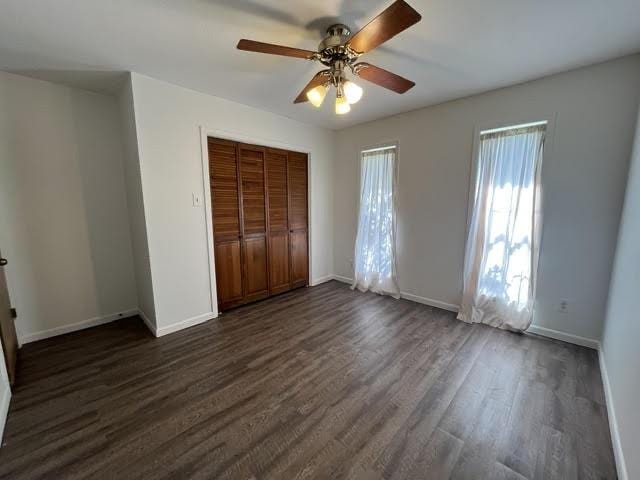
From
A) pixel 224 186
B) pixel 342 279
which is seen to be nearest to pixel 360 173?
pixel 342 279

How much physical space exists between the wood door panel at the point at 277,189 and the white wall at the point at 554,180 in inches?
62.6

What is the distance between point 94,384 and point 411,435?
91.2 inches

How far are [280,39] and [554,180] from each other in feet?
8.87

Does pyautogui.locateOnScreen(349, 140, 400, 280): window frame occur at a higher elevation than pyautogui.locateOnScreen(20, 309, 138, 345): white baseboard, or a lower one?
higher

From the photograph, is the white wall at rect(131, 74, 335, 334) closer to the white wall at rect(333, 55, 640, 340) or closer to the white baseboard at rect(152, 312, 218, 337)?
the white baseboard at rect(152, 312, 218, 337)

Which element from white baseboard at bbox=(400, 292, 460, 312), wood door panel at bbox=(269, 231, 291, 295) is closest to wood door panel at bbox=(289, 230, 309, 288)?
wood door panel at bbox=(269, 231, 291, 295)

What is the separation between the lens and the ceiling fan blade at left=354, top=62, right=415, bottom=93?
1.73 meters

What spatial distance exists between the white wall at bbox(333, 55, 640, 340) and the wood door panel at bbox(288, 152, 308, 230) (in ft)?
4.50

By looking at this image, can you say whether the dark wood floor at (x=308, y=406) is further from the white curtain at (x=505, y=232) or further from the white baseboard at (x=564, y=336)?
the white curtain at (x=505, y=232)

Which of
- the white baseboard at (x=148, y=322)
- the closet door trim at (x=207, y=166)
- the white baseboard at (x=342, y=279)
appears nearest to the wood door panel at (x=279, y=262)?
the closet door trim at (x=207, y=166)

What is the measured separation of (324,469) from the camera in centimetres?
131

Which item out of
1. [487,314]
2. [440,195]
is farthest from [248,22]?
[487,314]

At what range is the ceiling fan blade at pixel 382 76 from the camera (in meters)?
1.73

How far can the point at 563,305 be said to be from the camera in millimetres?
2438
